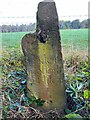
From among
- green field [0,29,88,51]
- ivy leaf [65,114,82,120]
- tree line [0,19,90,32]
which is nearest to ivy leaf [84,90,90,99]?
ivy leaf [65,114,82,120]

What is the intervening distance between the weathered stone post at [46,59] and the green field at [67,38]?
0.12 meters

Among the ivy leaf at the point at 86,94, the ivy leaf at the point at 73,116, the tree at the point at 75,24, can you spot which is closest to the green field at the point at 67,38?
the tree at the point at 75,24

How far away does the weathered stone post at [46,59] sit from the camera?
6.04 ft

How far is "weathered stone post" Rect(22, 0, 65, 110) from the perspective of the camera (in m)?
1.84

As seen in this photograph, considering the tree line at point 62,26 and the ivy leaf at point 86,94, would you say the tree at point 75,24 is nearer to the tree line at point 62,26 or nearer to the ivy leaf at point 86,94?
the tree line at point 62,26

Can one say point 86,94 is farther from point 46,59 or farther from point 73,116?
point 46,59

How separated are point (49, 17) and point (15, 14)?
28 centimetres

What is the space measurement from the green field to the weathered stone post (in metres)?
0.12

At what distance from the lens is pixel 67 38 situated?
2.04m

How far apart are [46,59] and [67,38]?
274 millimetres

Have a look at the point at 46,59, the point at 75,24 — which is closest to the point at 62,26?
the point at 75,24

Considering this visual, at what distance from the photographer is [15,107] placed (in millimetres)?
1967

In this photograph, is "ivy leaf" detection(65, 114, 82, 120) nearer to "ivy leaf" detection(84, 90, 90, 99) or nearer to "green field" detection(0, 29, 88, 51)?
"ivy leaf" detection(84, 90, 90, 99)

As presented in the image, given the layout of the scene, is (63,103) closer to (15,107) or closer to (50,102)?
(50,102)
